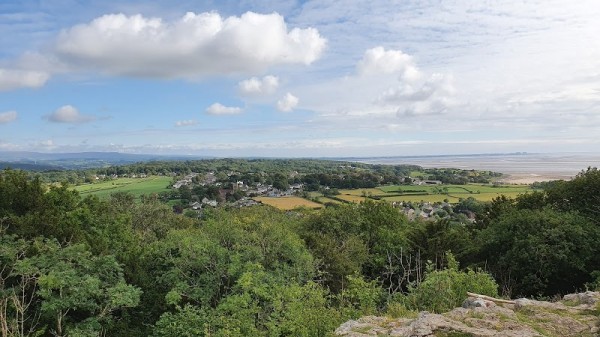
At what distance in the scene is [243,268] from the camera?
15398 mm

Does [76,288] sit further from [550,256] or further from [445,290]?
[550,256]

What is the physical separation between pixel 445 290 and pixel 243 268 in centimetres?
748

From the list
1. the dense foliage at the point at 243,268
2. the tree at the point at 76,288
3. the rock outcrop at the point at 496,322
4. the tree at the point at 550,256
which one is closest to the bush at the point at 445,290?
the dense foliage at the point at 243,268

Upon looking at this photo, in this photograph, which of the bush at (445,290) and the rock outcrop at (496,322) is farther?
the bush at (445,290)

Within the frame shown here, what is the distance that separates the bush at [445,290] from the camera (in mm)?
11500

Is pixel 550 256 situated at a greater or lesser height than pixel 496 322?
lesser

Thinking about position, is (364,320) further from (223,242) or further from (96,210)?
(96,210)

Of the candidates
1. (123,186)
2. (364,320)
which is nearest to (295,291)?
(364,320)

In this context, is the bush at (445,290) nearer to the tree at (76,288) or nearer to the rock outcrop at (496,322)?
the rock outcrop at (496,322)

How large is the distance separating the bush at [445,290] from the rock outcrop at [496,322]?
7.63 feet

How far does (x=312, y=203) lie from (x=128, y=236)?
4400 centimetres

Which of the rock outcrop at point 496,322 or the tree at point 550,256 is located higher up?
the rock outcrop at point 496,322

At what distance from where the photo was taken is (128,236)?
→ 952 inches

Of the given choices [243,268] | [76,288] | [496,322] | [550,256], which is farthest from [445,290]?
[76,288]
